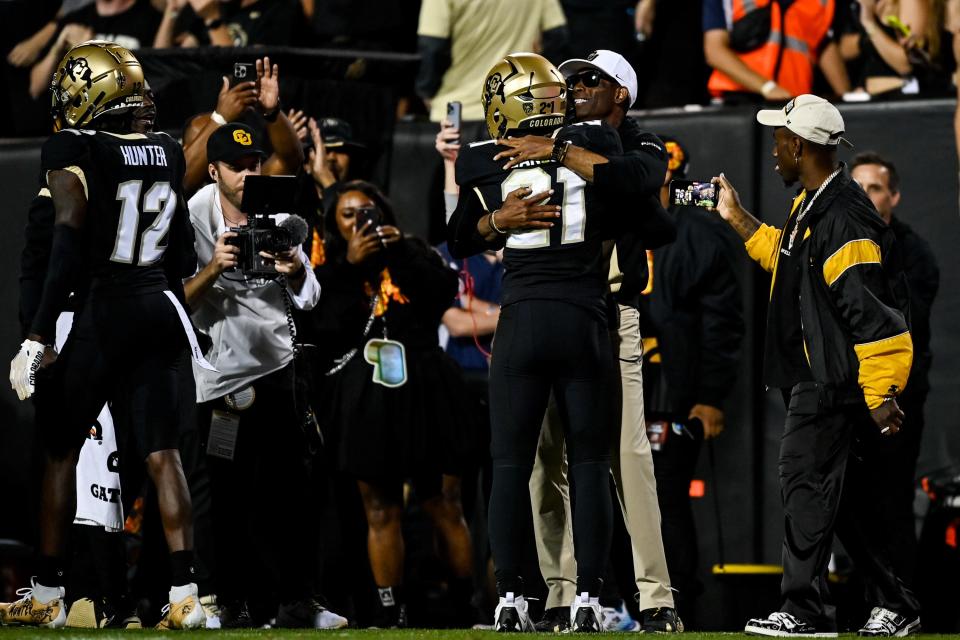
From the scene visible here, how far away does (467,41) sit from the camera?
931 cm

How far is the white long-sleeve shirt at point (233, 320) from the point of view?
22.6ft

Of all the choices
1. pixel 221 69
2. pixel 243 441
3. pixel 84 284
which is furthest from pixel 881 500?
pixel 221 69

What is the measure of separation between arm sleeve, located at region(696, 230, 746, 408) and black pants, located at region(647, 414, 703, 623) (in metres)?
0.20

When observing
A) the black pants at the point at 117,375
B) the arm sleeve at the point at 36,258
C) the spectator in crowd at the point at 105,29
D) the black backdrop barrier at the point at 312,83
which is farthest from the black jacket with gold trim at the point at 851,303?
the spectator in crowd at the point at 105,29

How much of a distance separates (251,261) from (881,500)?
269 cm

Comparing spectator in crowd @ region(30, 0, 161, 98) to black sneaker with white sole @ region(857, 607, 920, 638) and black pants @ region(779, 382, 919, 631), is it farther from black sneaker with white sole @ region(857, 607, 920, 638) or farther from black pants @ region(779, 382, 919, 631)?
black sneaker with white sole @ region(857, 607, 920, 638)

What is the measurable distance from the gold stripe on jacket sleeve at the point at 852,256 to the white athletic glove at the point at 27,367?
2853 mm

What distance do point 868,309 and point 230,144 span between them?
280 cm

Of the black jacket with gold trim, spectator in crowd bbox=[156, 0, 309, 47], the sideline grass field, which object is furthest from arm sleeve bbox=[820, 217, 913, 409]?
spectator in crowd bbox=[156, 0, 309, 47]

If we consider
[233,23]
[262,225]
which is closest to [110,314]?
[262,225]

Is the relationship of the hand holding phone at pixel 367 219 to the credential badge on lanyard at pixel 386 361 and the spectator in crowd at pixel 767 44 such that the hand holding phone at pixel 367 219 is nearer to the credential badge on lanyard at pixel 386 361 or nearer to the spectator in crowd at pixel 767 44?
the credential badge on lanyard at pixel 386 361

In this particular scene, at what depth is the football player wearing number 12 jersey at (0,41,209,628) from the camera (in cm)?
578

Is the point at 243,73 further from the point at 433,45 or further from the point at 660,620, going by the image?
the point at 660,620

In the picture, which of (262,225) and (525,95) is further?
(262,225)
